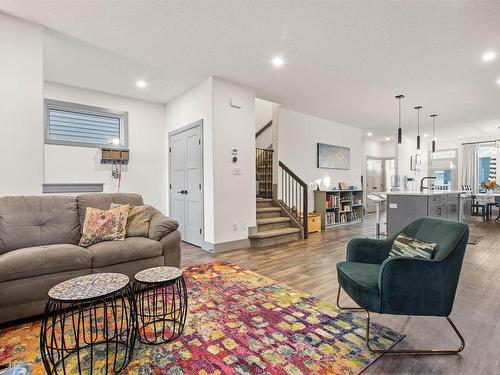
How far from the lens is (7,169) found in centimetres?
277

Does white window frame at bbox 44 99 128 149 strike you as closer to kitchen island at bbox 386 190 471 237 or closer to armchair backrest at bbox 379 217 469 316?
armchair backrest at bbox 379 217 469 316

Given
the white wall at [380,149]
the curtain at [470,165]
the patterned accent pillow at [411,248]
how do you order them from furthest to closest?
the white wall at [380,149], the curtain at [470,165], the patterned accent pillow at [411,248]

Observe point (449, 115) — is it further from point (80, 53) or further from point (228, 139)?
point (80, 53)

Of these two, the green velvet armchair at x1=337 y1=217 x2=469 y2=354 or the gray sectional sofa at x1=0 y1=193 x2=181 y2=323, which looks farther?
the gray sectional sofa at x1=0 y1=193 x2=181 y2=323

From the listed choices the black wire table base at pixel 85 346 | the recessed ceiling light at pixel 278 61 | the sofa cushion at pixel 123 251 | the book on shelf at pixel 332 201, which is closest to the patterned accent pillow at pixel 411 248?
the black wire table base at pixel 85 346

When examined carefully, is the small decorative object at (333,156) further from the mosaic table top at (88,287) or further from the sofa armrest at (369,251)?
the mosaic table top at (88,287)

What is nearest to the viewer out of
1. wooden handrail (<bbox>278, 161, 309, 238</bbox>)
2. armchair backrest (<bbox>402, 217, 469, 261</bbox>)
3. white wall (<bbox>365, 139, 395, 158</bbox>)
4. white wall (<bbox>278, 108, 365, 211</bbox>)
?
armchair backrest (<bbox>402, 217, 469, 261</bbox>)

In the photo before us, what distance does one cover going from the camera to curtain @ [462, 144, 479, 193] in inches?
366

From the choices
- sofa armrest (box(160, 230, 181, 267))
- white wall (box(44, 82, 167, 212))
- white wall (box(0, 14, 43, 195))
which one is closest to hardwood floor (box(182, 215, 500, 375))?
sofa armrest (box(160, 230, 181, 267))

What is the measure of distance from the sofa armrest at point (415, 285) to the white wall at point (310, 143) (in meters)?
4.50

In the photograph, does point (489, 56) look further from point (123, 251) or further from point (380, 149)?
point (380, 149)

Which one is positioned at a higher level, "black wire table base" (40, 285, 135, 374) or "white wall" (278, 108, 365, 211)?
"white wall" (278, 108, 365, 211)

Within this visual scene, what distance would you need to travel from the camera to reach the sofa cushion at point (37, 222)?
240cm

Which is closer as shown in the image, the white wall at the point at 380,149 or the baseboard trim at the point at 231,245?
the baseboard trim at the point at 231,245
